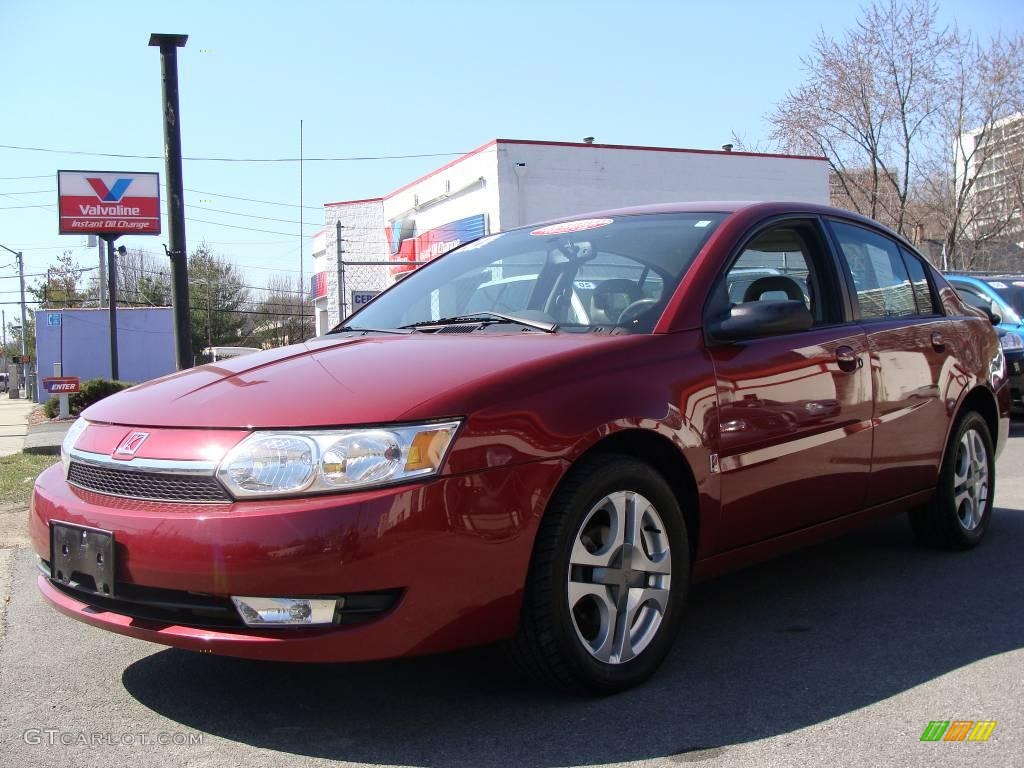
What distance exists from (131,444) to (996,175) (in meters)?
33.9

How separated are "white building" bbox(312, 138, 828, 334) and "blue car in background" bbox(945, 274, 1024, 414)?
11539 mm

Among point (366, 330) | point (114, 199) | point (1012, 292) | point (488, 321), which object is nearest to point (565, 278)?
point (488, 321)

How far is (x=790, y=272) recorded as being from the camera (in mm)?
4078

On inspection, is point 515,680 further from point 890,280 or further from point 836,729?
point 890,280

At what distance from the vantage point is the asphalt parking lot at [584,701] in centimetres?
271

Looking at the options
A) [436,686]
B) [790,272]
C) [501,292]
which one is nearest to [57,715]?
[436,686]

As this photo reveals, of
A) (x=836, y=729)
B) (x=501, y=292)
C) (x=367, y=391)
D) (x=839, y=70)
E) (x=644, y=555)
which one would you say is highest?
(x=839, y=70)

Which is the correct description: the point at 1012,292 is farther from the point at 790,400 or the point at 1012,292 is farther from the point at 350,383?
the point at 350,383

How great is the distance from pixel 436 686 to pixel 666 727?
78cm

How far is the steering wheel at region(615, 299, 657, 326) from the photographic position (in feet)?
11.3

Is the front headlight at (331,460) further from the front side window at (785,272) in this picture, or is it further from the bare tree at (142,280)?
the bare tree at (142,280)

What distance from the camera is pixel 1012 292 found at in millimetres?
11148

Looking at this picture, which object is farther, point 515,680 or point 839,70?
point 839,70
